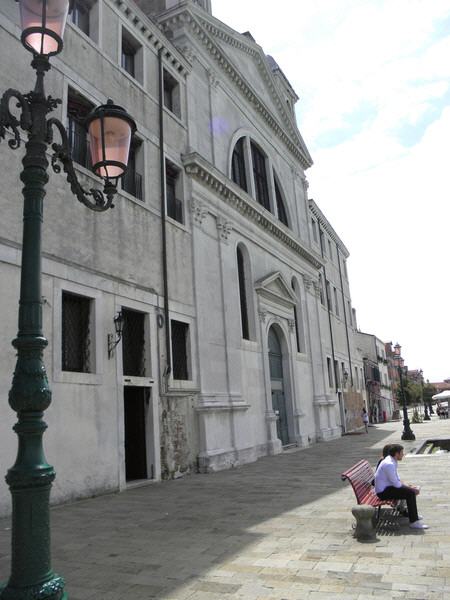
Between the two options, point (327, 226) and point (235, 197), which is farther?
point (327, 226)

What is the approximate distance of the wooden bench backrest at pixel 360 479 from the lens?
690cm

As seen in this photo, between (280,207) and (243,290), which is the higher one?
(280,207)

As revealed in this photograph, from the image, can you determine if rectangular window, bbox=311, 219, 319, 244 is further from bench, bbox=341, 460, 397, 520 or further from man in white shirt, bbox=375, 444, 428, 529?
man in white shirt, bbox=375, 444, 428, 529

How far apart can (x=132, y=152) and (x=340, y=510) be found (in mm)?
10567

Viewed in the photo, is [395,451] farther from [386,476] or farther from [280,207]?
[280,207]

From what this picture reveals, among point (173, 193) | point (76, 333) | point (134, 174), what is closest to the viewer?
→ point (76, 333)

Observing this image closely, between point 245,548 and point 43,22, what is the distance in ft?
18.8

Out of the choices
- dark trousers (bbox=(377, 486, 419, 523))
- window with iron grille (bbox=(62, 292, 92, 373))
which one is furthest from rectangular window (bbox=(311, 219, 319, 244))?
dark trousers (bbox=(377, 486, 419, 523))

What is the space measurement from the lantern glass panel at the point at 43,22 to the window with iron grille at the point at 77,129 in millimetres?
7874

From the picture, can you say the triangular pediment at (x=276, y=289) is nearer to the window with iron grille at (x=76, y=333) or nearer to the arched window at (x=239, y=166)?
the arched window at (x=239, y=166)

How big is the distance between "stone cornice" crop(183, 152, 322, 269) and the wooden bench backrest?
11066 millimetres

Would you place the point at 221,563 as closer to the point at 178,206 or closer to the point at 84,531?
the point at 84,531

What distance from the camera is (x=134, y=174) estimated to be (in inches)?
553

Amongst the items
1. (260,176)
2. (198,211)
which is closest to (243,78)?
(260,176)
